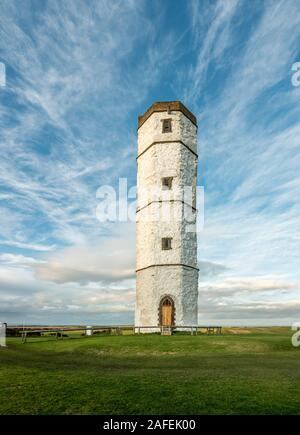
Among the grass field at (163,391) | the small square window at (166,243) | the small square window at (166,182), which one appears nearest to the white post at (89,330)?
the small square window at (166,243)

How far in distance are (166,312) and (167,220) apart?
7341mm

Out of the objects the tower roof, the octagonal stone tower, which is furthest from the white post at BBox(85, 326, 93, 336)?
the tower roof

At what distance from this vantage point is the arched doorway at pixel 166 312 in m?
29.3

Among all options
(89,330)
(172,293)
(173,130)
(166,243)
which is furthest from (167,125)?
(89,330)

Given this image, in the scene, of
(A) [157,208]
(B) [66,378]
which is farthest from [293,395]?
(A) [157,208]

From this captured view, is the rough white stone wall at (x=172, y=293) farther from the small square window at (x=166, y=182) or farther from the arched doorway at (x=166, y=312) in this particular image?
the small square window at (x=166, y=182)

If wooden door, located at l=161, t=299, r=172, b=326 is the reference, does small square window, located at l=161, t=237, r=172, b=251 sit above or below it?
above

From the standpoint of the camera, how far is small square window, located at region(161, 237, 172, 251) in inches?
Answer: 1198

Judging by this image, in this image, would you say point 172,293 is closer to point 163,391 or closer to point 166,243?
point 166,243

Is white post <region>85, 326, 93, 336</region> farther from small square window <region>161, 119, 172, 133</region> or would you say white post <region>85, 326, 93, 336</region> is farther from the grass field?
small square window <region>161, 119, 172, 133</region>

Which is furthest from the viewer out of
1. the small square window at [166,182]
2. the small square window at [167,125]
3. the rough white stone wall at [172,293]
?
the small square window at [167,125]

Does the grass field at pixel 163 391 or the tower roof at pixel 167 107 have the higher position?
the tower roof at pixel 167 107

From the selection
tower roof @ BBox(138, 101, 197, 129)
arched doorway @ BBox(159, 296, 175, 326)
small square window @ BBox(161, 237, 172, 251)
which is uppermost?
tower roof @ BBox(138, 101, 197, 129)

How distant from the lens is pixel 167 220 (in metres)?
30.8
